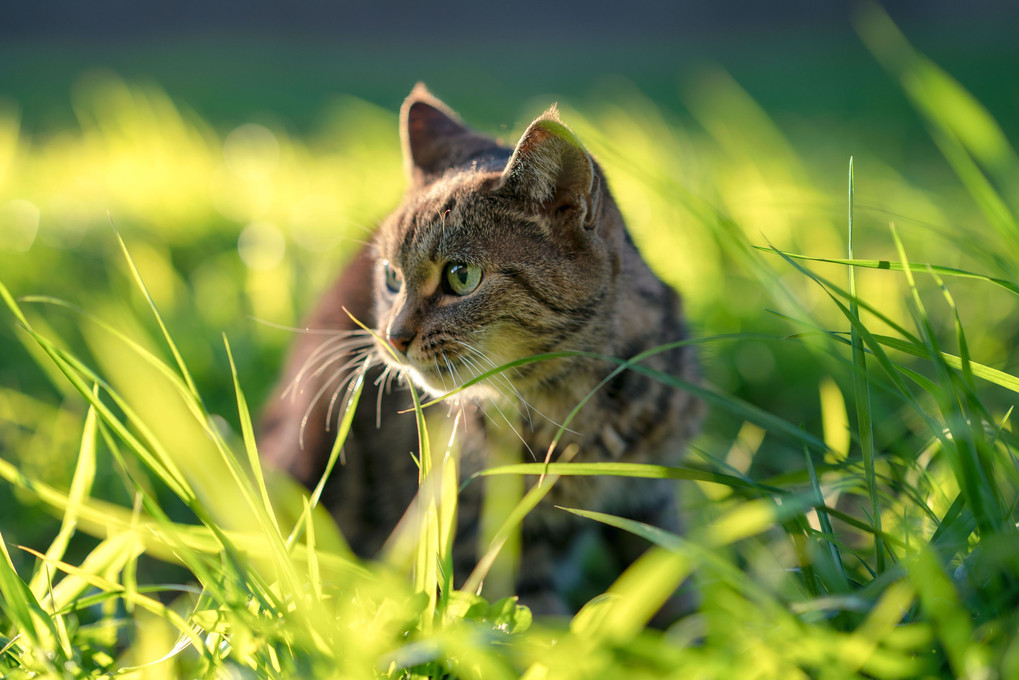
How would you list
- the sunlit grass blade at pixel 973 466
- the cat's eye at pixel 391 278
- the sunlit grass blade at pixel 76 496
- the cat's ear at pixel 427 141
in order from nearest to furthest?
the sunlit grass blade at pixel 973 466
the sunlit grass blade at pixel 76 496
the cat's eye at pixel 391 278
the cat's ear at pixel 427 141

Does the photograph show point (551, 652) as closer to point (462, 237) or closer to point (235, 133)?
point (462, 237)

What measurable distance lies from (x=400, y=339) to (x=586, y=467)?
38 centimetres

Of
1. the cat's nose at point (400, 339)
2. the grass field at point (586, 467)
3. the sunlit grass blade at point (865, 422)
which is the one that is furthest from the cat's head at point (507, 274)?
the sunlit grass blade at point (865, 422)

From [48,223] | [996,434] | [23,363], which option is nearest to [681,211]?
[996,434]

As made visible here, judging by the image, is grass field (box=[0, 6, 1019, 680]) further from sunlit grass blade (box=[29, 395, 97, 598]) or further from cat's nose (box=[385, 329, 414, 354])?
cat's nose (box=[385, 329, 414, 354])

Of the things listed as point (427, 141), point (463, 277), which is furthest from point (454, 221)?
point (427, 141)

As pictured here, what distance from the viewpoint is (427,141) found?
1.20m

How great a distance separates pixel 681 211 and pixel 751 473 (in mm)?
857

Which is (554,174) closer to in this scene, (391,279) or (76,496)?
(391,279)

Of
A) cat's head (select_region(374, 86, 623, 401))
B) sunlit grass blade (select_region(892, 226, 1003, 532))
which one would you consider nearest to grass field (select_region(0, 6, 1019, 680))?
sunlit grass blade (select_region(892, 226, 1003, 532))

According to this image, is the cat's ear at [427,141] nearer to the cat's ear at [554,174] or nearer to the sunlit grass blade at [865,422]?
the cat's ear at [554,174]

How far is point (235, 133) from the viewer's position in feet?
11.5

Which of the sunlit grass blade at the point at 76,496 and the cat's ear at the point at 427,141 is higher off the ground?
the cat's ear at the point at 427,141

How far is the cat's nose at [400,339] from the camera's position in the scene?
3.04 feet
